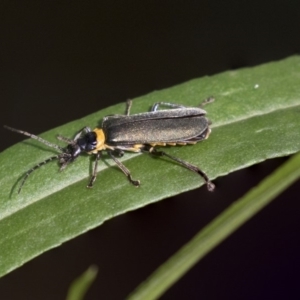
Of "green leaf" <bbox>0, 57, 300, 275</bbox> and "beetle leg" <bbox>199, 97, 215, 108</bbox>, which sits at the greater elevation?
"beetle leg" <bbox>199, 97, 215, 108</bbox>

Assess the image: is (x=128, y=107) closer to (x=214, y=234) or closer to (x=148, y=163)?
(x=148, y=163)

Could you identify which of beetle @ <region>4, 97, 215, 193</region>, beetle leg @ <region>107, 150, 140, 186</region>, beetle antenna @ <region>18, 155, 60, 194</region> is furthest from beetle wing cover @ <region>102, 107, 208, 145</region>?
beetle antenna @ <region>18, 155, 60, 194</region>

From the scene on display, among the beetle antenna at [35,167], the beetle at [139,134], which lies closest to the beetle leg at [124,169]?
the beetle at [139,134]

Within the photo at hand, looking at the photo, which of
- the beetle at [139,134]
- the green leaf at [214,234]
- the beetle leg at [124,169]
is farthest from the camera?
the beetle at [139,134]

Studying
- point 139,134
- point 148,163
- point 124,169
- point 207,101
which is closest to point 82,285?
point 124,169

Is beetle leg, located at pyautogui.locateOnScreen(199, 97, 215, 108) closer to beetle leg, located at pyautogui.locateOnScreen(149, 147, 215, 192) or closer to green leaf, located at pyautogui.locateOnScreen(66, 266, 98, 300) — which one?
beetle leg, located at pyautogui.locateOnScreen(149, 147, 215, 192)

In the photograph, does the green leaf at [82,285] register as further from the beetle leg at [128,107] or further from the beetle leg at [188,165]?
the beetle leg at [128,107]
